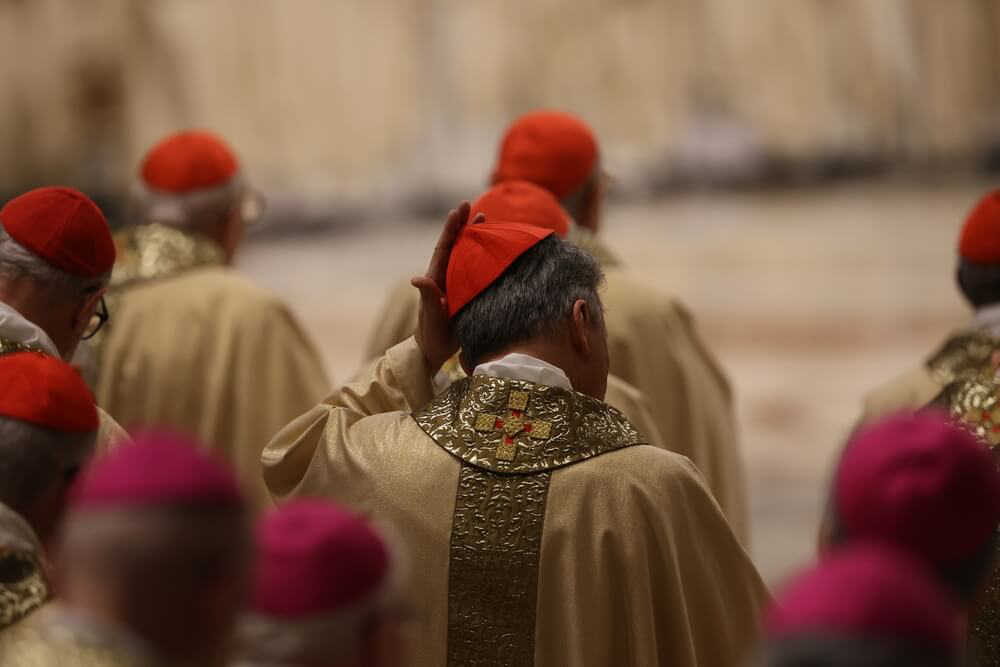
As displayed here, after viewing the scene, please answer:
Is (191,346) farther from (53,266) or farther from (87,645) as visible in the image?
(87,645)

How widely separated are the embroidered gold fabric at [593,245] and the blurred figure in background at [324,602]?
8.41 ft

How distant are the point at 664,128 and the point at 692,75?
0.36 meters

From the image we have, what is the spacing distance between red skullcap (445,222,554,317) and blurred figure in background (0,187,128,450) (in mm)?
877

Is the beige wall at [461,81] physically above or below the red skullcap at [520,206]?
below

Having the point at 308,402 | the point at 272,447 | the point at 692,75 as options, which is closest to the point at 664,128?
the point at 692,75

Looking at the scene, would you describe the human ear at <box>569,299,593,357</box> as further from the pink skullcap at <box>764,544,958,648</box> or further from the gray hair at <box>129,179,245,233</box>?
the gray hair at <box>129,179,245,233</box>

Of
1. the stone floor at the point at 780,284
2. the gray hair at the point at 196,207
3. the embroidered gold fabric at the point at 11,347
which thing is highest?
the embroidered gold fabric at the point at 11,347

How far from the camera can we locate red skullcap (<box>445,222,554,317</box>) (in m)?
3.33

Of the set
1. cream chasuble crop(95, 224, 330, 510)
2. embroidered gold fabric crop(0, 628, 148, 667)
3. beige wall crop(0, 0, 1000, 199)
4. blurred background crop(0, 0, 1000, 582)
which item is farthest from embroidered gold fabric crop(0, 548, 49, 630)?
beige wall crop(0, 0, 1000, 199)

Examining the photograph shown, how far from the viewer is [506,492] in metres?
3.28

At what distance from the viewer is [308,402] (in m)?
5.81

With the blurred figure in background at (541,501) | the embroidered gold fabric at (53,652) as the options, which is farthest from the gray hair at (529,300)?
the embroidered gold fabric at (53,652)

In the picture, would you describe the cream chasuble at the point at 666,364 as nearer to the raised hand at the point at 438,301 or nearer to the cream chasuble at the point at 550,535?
the raised hand at the point at 438,301

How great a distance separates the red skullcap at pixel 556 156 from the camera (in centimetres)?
523
